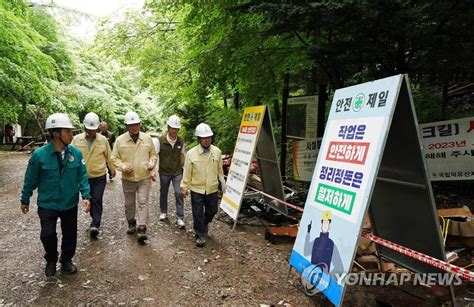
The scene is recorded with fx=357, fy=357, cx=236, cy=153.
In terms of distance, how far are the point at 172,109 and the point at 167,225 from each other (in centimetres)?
1555

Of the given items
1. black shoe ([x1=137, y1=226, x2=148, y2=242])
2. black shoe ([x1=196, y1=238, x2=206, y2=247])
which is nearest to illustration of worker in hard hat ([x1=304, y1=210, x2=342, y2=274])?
black shoe ([x1=196, y1=238, x2=206, y2=247])

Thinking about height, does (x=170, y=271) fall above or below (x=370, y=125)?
below

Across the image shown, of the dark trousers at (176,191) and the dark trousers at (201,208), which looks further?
the dark trousers at (176,191)

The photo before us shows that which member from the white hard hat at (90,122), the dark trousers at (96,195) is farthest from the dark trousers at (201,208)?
the white hard hat at (90,122)

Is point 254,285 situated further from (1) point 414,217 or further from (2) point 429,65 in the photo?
(2) point 429,65

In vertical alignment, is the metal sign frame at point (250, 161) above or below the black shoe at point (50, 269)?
above

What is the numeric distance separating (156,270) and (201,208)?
4.36 feet

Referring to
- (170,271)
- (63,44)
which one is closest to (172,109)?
(63,44)

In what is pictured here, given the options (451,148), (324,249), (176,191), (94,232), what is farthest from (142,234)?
(451,148)

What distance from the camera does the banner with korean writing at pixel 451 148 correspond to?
600 centimetres

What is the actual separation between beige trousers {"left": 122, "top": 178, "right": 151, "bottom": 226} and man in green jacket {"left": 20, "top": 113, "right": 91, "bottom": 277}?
54.5 inches

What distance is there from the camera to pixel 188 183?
5781mm

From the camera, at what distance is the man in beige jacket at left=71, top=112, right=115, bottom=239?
587 centimetres

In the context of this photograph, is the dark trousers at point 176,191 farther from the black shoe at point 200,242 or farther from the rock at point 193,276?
the rock at point 193,276
